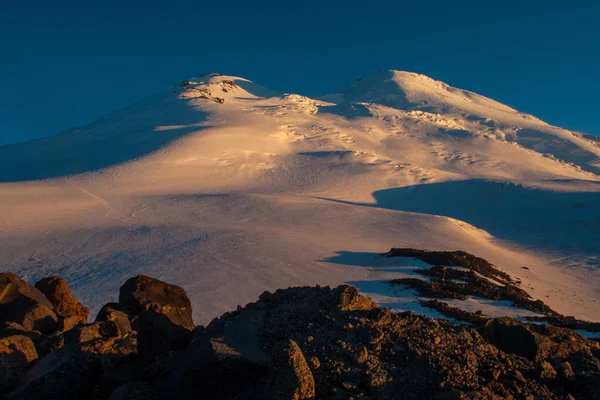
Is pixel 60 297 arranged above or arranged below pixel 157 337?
below

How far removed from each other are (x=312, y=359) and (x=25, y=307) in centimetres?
473

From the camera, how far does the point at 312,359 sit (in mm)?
4141

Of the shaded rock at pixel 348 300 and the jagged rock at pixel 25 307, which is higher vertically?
the shaded rock at pixel 348 300

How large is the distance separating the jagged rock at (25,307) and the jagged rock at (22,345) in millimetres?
911

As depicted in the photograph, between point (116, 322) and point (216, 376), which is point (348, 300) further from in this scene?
point (116, 322)

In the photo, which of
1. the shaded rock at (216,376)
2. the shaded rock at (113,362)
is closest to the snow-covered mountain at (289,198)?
the shaded rock at (113,362)

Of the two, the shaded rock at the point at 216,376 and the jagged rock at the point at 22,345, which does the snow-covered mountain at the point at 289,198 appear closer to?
the jagged rock at the point at 22,345

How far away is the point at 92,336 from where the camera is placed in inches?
229

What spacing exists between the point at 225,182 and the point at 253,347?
31.6m

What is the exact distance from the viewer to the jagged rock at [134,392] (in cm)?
410

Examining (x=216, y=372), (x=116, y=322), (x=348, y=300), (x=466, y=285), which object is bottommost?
(x=466, y=285)

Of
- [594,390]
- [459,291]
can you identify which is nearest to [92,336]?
[594,390]

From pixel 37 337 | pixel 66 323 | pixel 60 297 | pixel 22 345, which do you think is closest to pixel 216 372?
pixel 22 345

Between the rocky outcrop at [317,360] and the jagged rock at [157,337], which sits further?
the jagged rock at [157,337]
